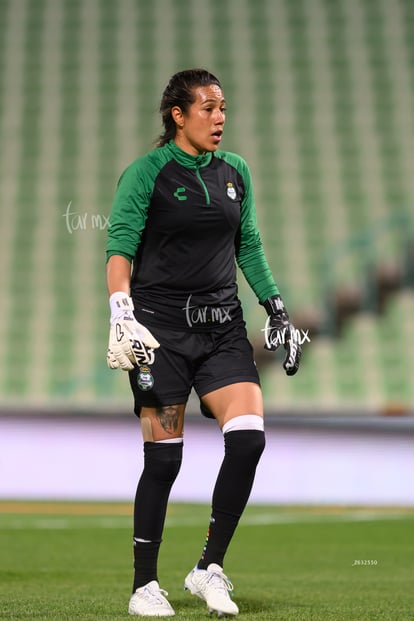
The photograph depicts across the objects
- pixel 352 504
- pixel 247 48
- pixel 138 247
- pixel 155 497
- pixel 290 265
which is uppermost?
pixel 247 48

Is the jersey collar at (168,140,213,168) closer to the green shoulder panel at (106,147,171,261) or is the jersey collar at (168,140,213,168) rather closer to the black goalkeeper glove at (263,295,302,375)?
the green shoulder panel at (106,147,171,261)

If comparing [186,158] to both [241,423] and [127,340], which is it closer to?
[127,340]

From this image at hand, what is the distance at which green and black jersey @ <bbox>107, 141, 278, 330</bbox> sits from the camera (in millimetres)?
4195

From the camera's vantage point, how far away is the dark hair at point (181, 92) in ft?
14.1

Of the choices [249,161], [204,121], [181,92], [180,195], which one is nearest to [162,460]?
[180,195]

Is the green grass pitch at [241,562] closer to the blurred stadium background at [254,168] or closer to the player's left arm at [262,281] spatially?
the player's left arm at [262,281]

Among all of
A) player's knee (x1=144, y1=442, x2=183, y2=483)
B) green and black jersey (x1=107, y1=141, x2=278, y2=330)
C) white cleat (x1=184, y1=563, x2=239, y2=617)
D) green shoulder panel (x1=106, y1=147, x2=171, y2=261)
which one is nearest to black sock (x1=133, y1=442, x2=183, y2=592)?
player's knee (x1=144, y1=442, x2=183, y2=483)

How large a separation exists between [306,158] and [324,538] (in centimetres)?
802

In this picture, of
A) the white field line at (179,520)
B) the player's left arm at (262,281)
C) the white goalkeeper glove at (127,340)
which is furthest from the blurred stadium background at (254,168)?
the white goalkeeper glove at (127,340)

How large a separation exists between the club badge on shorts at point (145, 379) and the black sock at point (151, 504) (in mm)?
206

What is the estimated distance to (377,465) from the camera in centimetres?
1217

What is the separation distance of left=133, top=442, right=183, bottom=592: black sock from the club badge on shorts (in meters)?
0.21

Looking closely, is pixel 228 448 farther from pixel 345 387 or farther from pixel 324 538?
pixel 345 387

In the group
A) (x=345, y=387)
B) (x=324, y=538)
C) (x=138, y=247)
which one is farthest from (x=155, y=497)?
(x=345, y=387)
